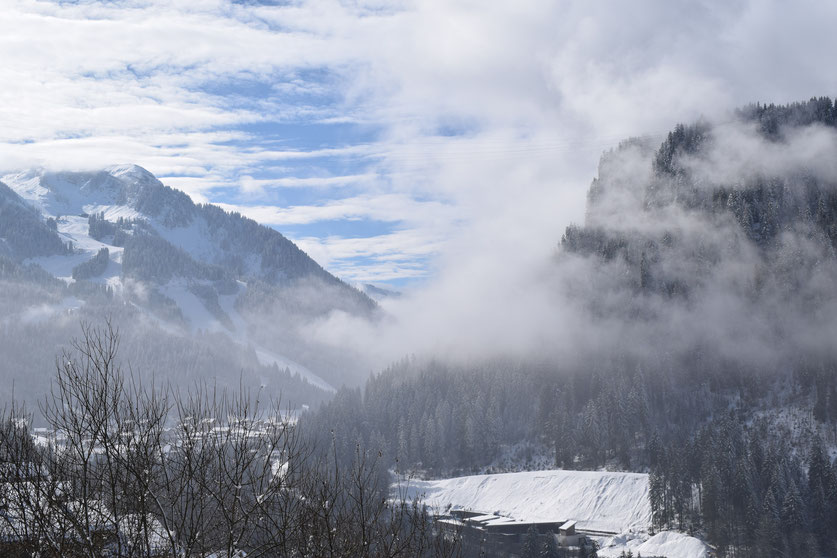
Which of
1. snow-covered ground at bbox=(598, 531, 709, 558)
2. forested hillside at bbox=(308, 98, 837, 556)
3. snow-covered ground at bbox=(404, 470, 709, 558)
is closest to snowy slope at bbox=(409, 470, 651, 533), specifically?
snow-covered ground at bbox=(404, 470, 709, 558)

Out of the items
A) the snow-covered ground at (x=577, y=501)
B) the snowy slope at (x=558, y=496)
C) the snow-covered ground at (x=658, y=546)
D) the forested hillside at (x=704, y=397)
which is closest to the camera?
the snow-covered ground at (x=658, y=546)

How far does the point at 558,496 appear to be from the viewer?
115000 millimetres

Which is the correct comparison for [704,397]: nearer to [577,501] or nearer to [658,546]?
[577,501]

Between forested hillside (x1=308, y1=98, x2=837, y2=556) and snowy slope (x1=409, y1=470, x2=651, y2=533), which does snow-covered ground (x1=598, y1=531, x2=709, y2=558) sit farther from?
snowy slope (x1=409, y1=470, x2=651, y2=533)

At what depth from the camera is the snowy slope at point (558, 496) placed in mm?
105500

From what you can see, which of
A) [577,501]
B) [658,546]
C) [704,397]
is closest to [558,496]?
[577,501]

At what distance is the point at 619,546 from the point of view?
90500 millimetres

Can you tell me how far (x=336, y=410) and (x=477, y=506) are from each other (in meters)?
67.2

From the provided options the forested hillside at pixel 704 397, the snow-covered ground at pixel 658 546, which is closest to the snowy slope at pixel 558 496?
the snow-covered ground at pixel 658 546

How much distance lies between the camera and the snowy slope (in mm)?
105500

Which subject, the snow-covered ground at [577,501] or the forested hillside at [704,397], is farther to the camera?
the forested hillside at [704,397]

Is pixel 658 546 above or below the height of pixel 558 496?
below

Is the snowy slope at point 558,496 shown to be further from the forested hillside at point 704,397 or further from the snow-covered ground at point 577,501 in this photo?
the forested hillside at point 704,397

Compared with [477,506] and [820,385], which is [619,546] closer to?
[477,506]
